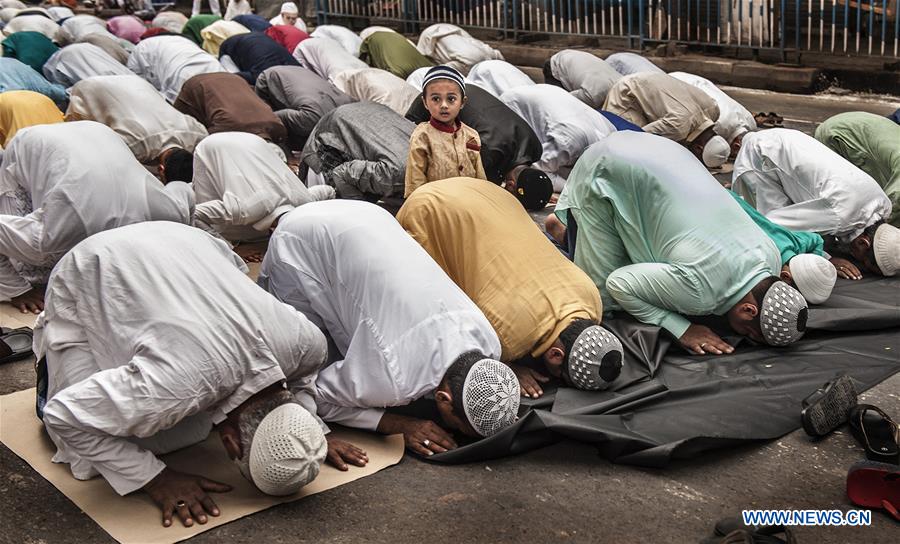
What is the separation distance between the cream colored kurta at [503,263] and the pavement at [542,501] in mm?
465

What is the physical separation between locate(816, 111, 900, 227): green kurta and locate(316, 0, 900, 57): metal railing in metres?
3.71

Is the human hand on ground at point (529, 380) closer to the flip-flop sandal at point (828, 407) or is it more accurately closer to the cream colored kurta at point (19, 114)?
the flip-flop sandal at point (828, 407)

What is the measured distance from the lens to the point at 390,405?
3.57 metres

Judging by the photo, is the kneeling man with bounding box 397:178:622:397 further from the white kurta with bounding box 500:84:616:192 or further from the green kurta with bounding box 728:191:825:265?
the white kurta with bounding box 500:84:616:192

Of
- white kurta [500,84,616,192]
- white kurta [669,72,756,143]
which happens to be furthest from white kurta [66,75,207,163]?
white kurta [669,72,756,143]

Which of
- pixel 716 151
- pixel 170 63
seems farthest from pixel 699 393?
pixel 170 63

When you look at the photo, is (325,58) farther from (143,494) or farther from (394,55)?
(143,494)

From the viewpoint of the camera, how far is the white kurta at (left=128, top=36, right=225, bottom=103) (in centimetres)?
835

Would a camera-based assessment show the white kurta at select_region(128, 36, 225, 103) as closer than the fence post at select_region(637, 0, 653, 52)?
Yes

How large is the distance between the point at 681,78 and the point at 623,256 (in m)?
3.64

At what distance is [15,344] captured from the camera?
418 cm

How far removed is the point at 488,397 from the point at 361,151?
9.27ft

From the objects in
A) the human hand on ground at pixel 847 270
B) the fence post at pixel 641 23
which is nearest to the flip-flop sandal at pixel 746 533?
the human hand on ground at pixel 847 270

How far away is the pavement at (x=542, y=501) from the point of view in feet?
10.1
